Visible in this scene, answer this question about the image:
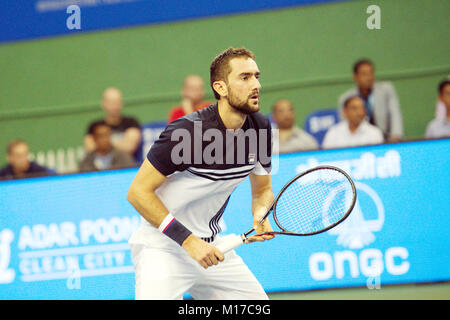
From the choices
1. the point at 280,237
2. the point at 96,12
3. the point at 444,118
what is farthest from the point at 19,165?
the point at 444,118

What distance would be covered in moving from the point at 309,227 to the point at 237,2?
5886 mm

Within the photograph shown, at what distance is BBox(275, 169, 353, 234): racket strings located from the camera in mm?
4141

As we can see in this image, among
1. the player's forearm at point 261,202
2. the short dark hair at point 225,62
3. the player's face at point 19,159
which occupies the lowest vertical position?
the player's forearm at point 261,202

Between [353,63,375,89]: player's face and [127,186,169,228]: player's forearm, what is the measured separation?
4.79 m

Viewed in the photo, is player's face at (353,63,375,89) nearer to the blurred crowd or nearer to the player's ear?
the blurred crowd

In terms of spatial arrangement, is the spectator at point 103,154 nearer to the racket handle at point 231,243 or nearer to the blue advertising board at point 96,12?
the blue advertising board at point 96,12

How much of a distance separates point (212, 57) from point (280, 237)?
438 centimetres

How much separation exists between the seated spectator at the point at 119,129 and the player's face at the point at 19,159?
0.76 meters

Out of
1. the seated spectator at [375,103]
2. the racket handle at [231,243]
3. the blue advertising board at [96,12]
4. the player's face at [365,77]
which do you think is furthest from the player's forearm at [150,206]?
the blue advertising board at [96,12]

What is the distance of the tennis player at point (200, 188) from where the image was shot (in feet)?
11.9

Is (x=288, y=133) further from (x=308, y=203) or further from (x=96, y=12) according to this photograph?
(x=96, y=12)

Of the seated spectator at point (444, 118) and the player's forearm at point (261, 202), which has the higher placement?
the seated spectator at point (444, 118)

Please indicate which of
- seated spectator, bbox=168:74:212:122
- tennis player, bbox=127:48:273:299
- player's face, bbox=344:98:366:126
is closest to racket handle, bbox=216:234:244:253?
tennis player, bbox=127:48:273:299

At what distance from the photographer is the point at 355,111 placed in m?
7.29
